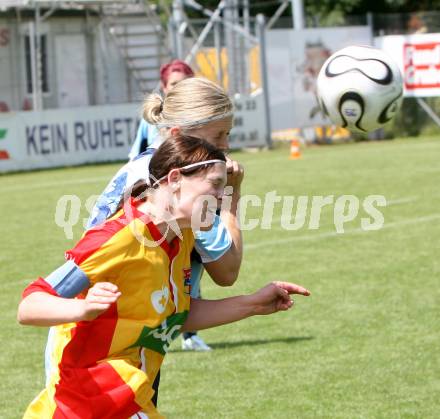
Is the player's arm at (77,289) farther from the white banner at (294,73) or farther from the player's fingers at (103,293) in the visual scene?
the white banner at (294,73)

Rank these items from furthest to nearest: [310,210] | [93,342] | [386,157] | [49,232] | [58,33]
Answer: [58,33], [386,157], [310,210], [49,232], [93,342]

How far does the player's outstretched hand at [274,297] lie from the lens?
3.76 meters

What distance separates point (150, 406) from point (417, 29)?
24832 millimetres

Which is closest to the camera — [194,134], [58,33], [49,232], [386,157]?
[194,134]

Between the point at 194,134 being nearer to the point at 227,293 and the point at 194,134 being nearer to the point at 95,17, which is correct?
the point at 227,293

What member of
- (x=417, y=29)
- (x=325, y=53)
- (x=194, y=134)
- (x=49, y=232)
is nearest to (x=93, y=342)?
(x=194, y=134)

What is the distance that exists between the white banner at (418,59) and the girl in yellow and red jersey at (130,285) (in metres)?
19.9

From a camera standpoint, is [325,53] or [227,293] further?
[325,53]

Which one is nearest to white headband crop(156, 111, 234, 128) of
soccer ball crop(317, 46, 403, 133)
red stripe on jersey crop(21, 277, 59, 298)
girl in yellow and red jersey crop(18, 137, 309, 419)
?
girl in yellow and red jersey crop(18, 137, 309, 419)

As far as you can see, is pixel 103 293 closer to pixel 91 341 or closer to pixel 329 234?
pixel 91 341

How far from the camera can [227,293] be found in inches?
344

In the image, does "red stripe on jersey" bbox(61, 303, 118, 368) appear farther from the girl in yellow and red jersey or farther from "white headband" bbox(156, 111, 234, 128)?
"white headband" bbox(156, 111, 234, 128)

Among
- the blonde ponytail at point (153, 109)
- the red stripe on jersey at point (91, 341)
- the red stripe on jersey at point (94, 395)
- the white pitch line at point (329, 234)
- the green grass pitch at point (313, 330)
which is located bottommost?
the green grass pitch at point (313, 330)

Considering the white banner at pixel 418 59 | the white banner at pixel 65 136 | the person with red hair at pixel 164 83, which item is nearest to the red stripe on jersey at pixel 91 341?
the person with red hair at pixel 164 83
